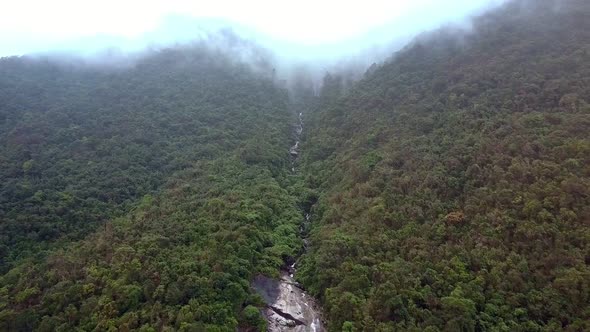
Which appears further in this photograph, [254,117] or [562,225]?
[254,117]

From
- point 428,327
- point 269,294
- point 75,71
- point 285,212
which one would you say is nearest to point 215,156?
point 285,212

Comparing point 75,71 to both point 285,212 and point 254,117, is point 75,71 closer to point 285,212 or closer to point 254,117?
point 254,117

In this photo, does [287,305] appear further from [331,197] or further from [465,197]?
[465,197]

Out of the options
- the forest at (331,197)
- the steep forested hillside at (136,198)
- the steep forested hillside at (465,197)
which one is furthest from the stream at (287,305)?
the steep forested hillside at (136,198)

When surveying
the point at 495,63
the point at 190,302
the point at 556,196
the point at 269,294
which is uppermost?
the point at 495,63

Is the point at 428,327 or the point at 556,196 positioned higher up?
the point at 556,196

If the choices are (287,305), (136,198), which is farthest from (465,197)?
(136,198)

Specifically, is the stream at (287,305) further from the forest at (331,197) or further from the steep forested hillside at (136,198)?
the steep forested hillside at (136,198)
